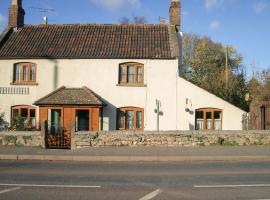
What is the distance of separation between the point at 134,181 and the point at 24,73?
17011mm

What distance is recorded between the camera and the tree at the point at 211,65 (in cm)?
3372

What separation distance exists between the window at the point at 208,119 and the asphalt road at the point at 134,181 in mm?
9932

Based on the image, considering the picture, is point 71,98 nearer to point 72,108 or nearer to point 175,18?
point 72,108

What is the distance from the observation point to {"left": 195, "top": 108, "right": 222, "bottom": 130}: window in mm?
23672

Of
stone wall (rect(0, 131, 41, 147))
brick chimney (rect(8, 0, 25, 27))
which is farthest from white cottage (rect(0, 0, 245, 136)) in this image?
stone wall (rect(0, 131, 41, 147))

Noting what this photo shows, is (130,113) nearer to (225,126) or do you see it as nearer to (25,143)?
(225,126)

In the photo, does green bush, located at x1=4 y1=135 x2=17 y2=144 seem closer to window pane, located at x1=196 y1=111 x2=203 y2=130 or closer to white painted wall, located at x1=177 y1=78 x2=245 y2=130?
white painted wall, located at x1=177 y1=78 x2=245 y2=130

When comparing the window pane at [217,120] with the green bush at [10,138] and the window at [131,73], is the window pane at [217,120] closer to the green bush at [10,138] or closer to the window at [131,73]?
the window at [131,73]

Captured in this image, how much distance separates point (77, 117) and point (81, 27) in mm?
7818

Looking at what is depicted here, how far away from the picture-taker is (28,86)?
24281mm

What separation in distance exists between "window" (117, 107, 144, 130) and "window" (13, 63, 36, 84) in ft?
21.8

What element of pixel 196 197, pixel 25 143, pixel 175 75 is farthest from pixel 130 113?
pixel 196 197

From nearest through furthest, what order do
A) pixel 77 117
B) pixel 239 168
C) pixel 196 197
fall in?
pixel 196 197
pixel 239 168
pixel 77 117

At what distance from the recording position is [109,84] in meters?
23.8
